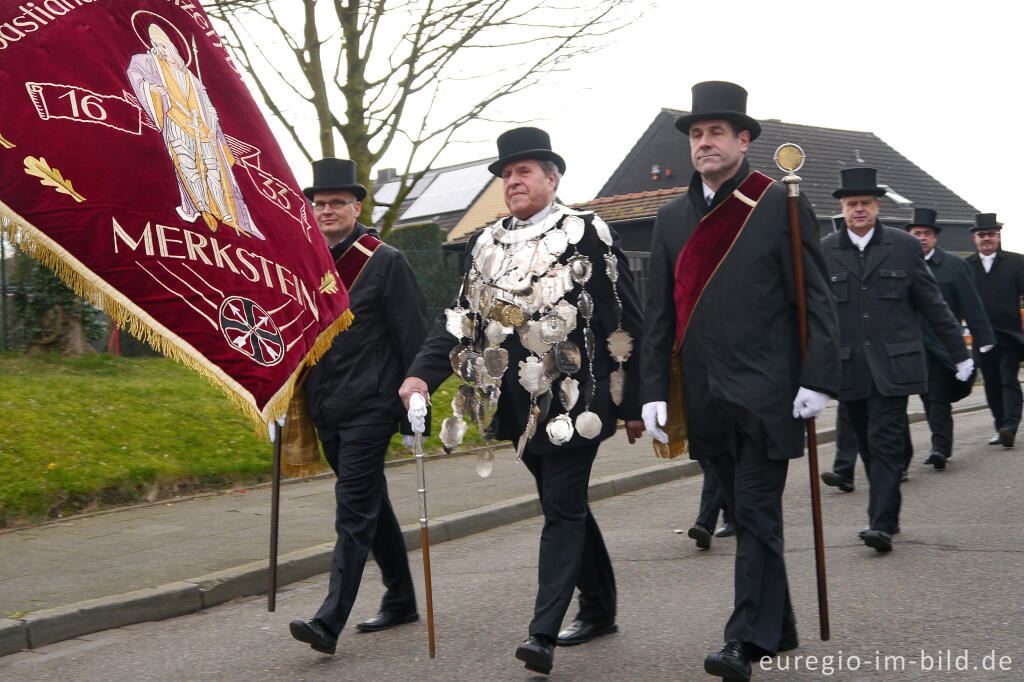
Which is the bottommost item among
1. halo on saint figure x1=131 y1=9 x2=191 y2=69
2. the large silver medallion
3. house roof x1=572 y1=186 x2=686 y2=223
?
the large silver medallion

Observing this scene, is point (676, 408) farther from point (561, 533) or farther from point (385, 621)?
point (385, 621)

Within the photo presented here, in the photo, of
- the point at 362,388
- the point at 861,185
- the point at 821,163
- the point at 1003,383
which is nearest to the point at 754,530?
the point at 362,388

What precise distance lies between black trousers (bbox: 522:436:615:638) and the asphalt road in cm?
28

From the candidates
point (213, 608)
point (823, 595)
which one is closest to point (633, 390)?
point (823, 595)

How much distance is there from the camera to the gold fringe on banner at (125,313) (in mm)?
3873

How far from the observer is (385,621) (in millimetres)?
5195

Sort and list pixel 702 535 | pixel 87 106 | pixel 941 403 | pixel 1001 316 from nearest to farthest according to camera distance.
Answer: pixel 87 106 → pixel 702 535 → pixel 941 403 → pixel 1001 316

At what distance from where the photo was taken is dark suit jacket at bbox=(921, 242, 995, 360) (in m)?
9.45

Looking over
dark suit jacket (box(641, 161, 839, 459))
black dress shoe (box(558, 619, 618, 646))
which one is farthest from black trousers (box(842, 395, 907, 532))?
dark suit jacket (box(641, 161, 839, 459))

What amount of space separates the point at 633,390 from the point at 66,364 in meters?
8.73

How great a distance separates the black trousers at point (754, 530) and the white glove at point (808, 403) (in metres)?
0.16

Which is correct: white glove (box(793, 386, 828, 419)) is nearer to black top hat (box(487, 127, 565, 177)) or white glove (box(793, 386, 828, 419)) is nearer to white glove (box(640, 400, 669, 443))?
white glove (box(640, 400, 669, 443))

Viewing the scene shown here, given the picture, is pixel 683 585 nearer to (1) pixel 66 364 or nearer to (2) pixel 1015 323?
(2) pixel 1015 323

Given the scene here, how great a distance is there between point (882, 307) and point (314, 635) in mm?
4054
